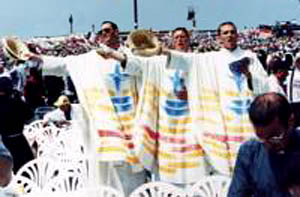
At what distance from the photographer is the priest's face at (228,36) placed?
4.99m

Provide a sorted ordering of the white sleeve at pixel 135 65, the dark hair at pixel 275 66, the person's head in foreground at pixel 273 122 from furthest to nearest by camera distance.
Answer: the dark hair at pixel 275 66 < the white sleeve at pixel 135 65 < the person's head in foreground at pixel 273 122

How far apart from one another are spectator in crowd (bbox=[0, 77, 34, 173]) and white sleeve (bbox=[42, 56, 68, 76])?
0.68 metres

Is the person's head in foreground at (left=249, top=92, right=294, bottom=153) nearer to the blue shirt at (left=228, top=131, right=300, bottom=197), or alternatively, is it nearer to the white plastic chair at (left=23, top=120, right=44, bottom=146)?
the blue shirt at (left=228, top=131, right=300, bottom=197)

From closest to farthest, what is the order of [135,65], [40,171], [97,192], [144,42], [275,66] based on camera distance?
[97,192], [144,42], [40,171], [135,65], [275,66]

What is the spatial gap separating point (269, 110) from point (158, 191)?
157cm

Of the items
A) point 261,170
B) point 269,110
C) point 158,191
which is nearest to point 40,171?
point 158,191

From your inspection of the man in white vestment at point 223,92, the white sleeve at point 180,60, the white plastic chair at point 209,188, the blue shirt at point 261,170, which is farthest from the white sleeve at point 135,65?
the blue shirt at point 261,170

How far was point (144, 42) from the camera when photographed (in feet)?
16.1

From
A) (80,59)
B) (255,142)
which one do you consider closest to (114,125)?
(80,59)

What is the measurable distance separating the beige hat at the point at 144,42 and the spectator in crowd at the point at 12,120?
4.93 feet

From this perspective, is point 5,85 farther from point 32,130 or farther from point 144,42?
point 32,130

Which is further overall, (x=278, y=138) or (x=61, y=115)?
(x=61, y=115)

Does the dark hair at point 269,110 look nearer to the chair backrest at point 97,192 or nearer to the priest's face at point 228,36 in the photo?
the chair backrest at point 97,192

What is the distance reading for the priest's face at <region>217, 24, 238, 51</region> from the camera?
16.4 feet
